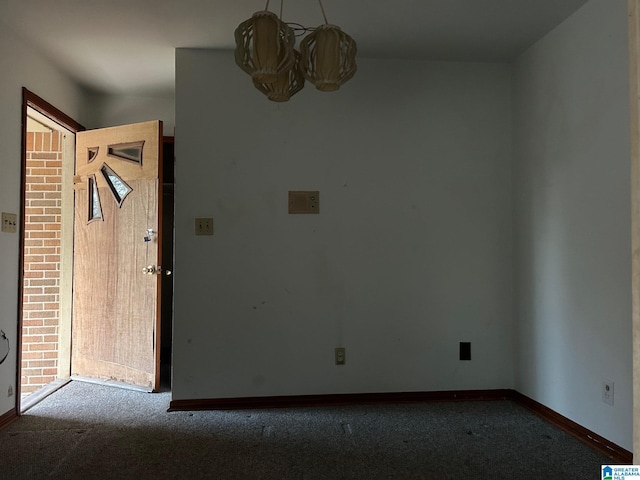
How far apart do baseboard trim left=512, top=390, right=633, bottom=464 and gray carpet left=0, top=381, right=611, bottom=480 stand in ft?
0.15

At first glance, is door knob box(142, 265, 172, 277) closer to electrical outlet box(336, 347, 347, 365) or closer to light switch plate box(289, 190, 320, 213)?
light switch plate box(289, 190, 320, 213)

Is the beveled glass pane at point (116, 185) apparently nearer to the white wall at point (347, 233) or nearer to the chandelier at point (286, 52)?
the white wall at point (347, 233)

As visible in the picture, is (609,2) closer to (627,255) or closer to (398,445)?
(627,255)

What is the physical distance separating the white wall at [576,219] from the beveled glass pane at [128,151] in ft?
8.62

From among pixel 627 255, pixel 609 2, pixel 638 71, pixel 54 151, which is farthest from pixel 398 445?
pixel 54 151

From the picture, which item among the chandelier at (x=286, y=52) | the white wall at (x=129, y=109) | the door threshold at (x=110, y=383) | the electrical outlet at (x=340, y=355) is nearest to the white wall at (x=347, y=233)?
the electrical outlet at (x=340, y=355)

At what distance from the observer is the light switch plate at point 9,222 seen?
2492 millimetres

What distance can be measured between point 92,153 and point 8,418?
1.88m

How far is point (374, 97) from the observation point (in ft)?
9.69

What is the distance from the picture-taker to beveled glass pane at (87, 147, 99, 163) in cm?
334

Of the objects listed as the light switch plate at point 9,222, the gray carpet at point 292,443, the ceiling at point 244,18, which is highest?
the ceiling at point 244,18

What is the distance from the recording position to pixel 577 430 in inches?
92.6

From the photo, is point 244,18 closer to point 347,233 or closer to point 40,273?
point 347,233

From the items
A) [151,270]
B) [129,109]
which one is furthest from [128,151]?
[151,270]
